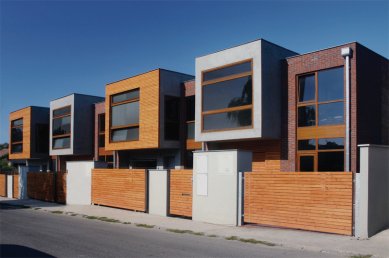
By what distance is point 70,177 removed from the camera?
933 inches

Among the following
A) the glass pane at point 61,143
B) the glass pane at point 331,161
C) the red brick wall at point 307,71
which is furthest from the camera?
the glass pane at point 61,143

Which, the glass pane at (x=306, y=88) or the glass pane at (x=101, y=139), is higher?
the glass pane at (x=306, y=88)

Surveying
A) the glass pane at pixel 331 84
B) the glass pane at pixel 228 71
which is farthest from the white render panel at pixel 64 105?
the glass pane at pixel 331 84

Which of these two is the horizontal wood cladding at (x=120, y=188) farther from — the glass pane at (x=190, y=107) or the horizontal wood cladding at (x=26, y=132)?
the horizontal wood cladding at (x=26, y=132)

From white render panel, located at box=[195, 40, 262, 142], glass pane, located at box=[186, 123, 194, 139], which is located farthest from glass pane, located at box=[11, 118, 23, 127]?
white render panel, located at box=[195, 40, 262, 142]

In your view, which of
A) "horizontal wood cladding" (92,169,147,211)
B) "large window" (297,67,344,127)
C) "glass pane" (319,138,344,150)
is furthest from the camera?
"horizontal wood cladding" (92,169,147,211)

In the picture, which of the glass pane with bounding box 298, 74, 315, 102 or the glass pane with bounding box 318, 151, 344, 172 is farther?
the glass pane with bounding box 298, 74, 315, 102

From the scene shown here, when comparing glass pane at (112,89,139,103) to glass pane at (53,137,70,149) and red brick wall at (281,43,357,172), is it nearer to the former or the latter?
glass pane at (53,137,70,149)

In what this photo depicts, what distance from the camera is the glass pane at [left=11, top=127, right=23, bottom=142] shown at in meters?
37.7

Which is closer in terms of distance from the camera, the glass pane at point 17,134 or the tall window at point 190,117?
the tall window at point 190,117

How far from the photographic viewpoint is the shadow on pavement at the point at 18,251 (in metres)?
9.02

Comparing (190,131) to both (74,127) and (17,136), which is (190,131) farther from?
(17,136)

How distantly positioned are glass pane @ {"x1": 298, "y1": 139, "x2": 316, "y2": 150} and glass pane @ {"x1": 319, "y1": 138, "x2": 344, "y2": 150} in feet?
0.97

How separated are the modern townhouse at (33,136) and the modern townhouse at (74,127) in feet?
12.6
